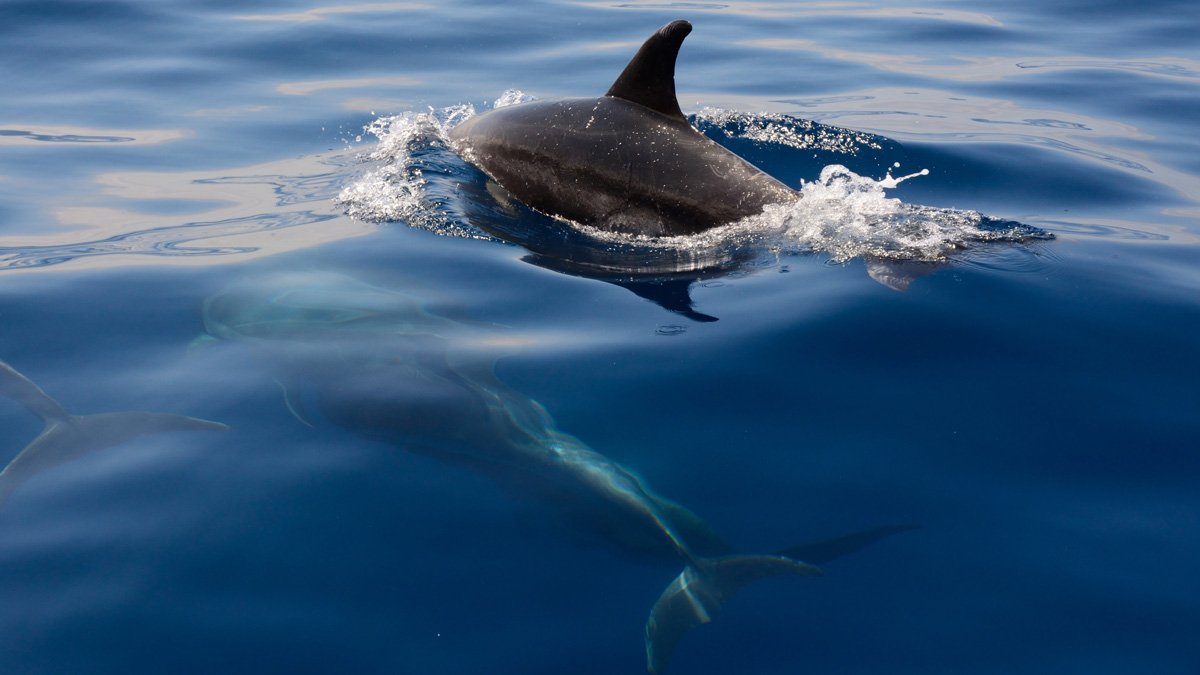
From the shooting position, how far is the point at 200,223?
954cm

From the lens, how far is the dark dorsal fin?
361 inches

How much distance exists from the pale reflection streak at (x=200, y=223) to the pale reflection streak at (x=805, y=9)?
34.7 feet

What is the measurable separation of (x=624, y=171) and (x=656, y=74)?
0.90 m

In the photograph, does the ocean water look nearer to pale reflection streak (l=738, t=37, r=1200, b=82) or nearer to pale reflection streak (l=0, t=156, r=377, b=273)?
pale reflection streak (l=0, t=156, r=377, b=273)

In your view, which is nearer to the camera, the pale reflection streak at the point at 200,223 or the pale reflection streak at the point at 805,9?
the pale reflection streak at the point at 200,223

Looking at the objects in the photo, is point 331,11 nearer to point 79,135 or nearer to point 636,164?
point 79,135

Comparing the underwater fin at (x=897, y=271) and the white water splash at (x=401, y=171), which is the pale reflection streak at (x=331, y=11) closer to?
the white water splash at (x=401, y=171)

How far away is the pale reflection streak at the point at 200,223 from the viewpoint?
8695 mm

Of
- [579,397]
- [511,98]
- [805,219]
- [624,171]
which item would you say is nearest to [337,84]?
[511,98]

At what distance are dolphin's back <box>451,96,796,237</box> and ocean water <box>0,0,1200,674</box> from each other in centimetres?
28

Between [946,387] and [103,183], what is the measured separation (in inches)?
325

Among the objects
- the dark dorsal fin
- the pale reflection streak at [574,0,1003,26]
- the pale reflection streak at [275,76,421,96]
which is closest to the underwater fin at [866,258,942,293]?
the dark dorsal fin

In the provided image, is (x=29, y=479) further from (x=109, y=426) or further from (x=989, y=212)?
(x=989, y=212)

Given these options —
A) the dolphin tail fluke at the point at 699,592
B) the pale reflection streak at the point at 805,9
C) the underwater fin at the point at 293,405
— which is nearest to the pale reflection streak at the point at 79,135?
the underwater fin at the point at 293,405
